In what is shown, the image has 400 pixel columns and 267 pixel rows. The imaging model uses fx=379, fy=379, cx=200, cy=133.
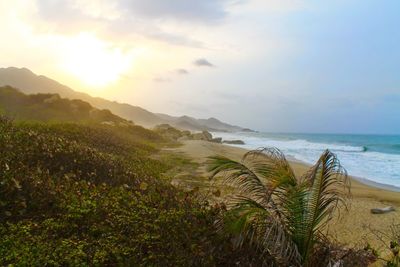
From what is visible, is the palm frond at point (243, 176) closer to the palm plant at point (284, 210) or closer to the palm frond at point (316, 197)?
the palm plant at point (284, 210)

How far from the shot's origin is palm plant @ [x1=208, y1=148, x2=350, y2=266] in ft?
16.9

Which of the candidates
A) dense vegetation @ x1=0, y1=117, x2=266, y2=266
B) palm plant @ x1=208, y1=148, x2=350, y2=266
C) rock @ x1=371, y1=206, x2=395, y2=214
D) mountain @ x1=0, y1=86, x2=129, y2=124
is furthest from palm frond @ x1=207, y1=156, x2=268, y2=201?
mountain @ x1=0, y1=86, x2=129, y2=124

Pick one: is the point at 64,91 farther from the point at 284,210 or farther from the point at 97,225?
the point at 284,210

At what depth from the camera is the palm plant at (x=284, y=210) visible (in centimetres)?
516

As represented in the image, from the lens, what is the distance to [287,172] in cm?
580

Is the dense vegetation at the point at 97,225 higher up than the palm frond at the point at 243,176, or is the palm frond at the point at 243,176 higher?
the palm frond at the point at 243,176

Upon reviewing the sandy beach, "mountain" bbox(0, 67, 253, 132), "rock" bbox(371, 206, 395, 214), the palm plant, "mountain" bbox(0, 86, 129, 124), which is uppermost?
"mountain" bbox(0, 67, 253, 132)

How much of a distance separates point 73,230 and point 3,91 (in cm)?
3541

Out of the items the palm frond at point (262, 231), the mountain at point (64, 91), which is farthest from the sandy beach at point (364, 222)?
the mountain at point (64, 91)

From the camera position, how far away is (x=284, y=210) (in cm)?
573

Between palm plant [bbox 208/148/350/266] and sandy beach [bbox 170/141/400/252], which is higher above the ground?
palm plant [bbox 208/148/350/266]

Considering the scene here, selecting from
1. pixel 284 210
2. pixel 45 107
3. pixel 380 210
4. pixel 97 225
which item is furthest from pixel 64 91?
pixel 284 210

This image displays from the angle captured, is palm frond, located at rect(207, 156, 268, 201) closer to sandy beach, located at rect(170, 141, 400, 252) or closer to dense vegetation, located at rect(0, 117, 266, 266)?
dense vegetation, located at rect(0, 117, 266, 266)

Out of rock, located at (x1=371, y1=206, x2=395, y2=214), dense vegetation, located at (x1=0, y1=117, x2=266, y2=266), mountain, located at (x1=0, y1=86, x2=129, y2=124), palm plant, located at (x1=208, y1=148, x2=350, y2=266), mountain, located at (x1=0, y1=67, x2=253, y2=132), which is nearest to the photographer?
dense vegetation, located at (x1=0, y1=117, x2=266, y2=266)
